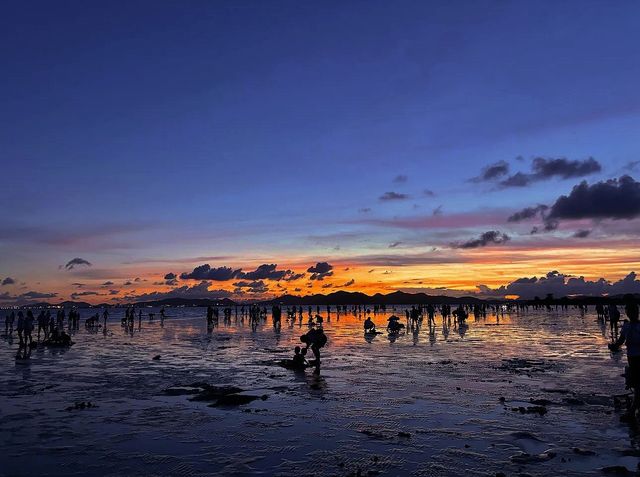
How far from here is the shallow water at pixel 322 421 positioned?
9.54 m

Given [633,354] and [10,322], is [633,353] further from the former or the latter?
[10,322]

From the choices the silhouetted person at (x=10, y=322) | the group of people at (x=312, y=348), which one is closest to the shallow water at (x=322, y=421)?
the group of people at (x=312, y=348)

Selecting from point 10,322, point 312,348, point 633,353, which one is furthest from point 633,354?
point 10,322

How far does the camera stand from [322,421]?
42.4ft

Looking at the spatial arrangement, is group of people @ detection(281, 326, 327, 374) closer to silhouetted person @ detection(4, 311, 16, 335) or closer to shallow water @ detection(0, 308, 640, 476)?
shallow water @ detection(0, 308, 640, 476)

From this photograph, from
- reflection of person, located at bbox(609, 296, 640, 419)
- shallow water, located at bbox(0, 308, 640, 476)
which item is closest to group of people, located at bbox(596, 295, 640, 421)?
reflection of person, located at bbox(609, 296, 640, 419)

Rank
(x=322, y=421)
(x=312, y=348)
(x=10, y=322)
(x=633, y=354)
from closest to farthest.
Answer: (x=633, y=354)
(x=322, y=421)
(x=312, y=348)
(x=10, y=322)

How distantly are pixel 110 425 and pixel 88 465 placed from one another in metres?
3.20

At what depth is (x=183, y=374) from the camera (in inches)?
842

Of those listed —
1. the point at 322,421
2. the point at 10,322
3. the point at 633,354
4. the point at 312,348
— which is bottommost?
the point at 322,421

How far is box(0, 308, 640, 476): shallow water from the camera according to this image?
954 centimetres

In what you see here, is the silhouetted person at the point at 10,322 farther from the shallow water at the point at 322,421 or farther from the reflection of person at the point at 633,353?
the reflection of person at the point at 633,353

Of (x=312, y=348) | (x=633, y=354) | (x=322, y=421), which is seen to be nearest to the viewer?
(x=633, y=354)

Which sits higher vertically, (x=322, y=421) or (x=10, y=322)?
(x=10, y=322)
